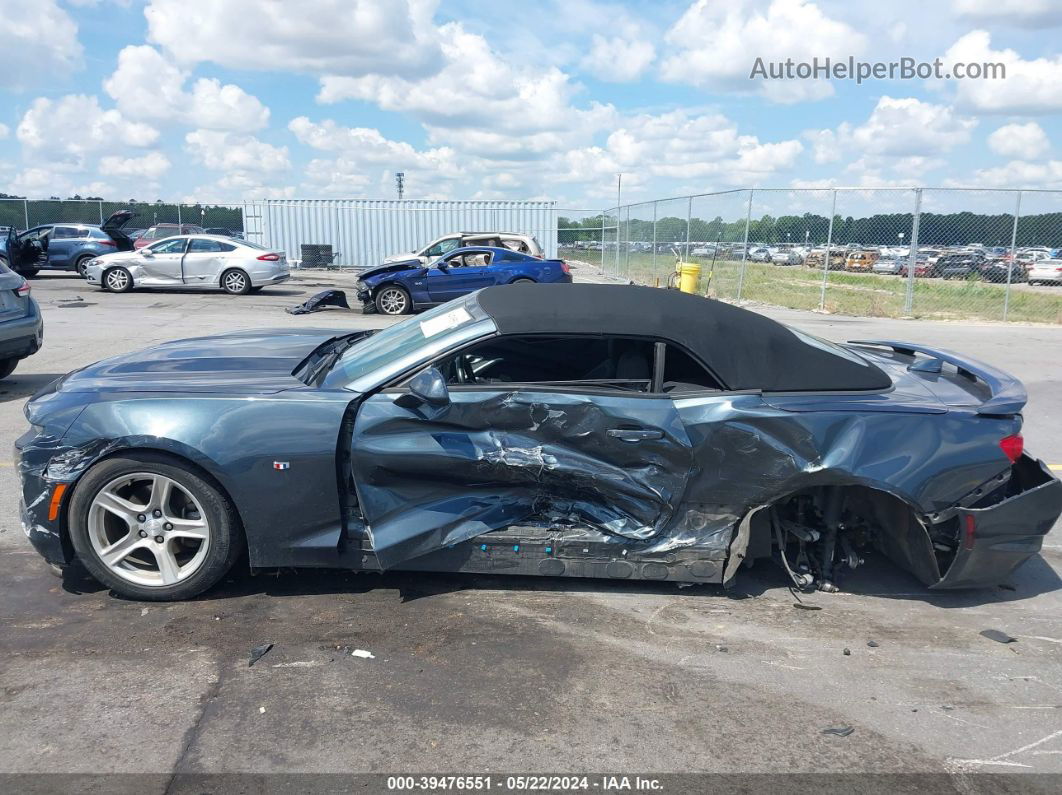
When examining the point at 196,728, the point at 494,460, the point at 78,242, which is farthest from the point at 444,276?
the point at 196,728

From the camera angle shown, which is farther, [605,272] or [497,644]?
[605,272]

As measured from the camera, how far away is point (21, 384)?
9289mm

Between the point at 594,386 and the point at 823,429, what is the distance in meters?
1.08

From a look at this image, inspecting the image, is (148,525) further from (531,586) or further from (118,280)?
(118,280)

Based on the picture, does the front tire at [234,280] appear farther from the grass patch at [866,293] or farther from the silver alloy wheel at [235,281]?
the grass patch at [866,293]

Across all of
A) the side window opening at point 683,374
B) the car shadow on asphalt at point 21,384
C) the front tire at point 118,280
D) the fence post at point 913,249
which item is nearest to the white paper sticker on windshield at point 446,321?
the side window opening at point 683,374

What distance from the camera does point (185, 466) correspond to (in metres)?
3.89

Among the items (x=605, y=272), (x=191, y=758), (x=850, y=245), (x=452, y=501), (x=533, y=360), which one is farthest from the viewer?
(x=605, y=272)

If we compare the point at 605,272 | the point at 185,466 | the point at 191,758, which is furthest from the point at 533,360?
the point at 605,272

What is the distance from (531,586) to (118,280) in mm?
19878

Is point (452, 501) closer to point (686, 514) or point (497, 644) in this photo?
point (497, 644)

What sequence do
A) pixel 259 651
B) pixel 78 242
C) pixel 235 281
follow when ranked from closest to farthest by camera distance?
1. pixel 259 651
2. pixel 235 281
3. pixel 78 242

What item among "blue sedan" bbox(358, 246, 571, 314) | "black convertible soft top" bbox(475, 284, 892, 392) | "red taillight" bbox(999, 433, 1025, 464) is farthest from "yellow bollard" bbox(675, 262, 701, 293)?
"red taillight" bbox(999, 433, 1025, 464)

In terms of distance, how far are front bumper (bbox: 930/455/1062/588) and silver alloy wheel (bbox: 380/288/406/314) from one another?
575 inches
